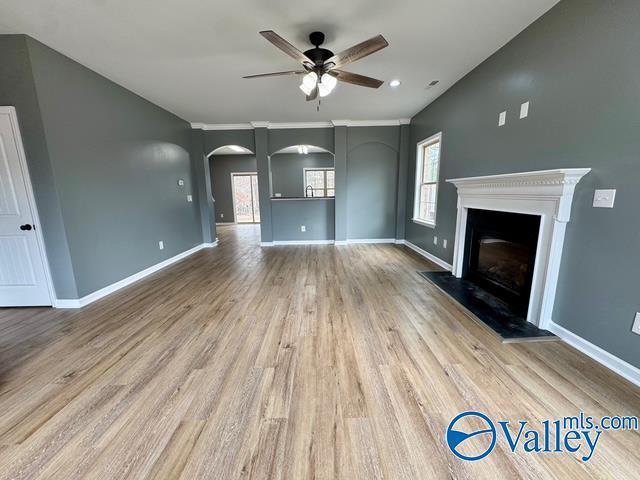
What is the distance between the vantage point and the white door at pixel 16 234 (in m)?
2.38

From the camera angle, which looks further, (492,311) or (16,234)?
(16,234)

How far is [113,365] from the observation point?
1770 millimetres

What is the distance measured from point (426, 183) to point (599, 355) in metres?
3.49

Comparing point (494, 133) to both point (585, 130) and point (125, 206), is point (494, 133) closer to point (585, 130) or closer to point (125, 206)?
point (585, 130)

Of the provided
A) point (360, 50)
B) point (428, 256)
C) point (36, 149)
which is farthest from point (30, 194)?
point (428, 256)

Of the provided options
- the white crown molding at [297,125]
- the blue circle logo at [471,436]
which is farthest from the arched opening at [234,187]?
the blue circle logo at [471,436]

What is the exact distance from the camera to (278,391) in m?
1.51

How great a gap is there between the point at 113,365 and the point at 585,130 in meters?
3.81

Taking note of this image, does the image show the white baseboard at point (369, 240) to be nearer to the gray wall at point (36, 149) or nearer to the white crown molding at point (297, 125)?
the white crown molding at point (297, 125)

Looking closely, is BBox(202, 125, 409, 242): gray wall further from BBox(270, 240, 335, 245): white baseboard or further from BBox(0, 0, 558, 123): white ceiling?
BBox(0, 0, 558, 123): white ceiling

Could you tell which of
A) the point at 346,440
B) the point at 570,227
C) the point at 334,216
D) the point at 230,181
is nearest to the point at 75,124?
the point at 346,440

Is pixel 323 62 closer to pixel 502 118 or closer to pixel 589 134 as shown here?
pixel 502 118

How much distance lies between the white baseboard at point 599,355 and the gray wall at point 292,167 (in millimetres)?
7978

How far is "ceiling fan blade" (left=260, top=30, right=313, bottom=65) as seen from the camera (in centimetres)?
181
